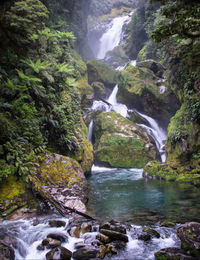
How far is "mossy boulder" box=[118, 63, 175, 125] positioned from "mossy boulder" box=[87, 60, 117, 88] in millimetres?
3994

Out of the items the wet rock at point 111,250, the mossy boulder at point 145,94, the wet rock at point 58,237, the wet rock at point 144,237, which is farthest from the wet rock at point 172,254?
the mossy boulder at point 145,94

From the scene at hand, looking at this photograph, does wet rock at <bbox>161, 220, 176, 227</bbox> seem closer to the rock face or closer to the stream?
the stream

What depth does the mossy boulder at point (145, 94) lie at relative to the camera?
17.9 m

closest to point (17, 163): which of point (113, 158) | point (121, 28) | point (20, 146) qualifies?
point (20, 146)

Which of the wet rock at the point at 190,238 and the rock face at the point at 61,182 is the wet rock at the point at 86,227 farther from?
the wet rock at the point at 190,238

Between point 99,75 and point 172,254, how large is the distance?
22.6m

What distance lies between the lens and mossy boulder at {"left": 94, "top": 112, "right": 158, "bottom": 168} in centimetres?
1458

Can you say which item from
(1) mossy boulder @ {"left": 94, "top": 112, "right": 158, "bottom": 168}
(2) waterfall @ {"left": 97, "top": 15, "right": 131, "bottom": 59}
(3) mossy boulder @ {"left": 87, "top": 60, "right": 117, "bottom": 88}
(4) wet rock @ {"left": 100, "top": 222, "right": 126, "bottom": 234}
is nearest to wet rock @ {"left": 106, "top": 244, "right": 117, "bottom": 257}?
(4) wet rock @ {"left": 100, "top": 222, "right": 126, "bottom": 234}

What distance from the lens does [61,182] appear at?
263 inches

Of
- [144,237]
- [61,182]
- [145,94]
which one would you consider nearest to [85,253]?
[144,237]

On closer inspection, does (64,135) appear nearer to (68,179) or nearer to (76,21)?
(68,179)

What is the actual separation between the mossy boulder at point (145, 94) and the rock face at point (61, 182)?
40.9 feet

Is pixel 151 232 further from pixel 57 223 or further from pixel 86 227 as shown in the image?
pixel 57 223

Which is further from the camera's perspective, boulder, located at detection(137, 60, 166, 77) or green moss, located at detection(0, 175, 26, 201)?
boulder, located at detection(137, 60, 166, 77)
